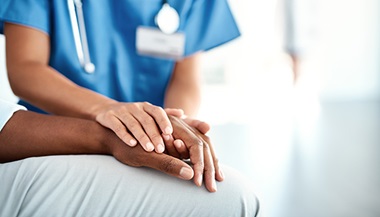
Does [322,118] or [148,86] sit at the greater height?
[148,86]

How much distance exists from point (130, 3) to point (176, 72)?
0.82 feet

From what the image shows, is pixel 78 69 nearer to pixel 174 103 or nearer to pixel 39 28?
pixel 39 28

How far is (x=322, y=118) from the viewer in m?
4.11

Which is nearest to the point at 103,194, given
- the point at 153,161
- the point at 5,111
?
the point at 153,161

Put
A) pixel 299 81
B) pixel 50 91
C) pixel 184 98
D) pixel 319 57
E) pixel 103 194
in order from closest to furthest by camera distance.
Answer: pixel 103 194, pixel 50 91, pixel 184 98, pixel 299 81, pixel 319 57

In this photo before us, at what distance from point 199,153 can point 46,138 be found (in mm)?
255

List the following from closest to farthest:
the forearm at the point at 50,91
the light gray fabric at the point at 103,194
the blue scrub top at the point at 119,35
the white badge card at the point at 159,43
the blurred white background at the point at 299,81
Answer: the light gray fabric at the point at 103,194, the forearm at the point at 50,91, the blue scrub top at the point at 119,35, the white badge card at the point at 159,43, the blurred white background at the point at 299,81

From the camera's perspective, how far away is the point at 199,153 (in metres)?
0.81

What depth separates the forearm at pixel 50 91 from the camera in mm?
1042

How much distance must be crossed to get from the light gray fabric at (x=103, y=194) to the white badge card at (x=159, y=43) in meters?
0.60

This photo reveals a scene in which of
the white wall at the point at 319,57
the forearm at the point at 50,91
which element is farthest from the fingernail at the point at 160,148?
the white wall at the point at 319,57

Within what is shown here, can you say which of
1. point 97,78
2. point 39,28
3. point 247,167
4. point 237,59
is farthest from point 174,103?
point 237,59

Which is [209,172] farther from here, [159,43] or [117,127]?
[159,43]

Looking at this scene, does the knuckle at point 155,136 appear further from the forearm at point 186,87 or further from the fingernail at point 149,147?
the forearm at point 186,87
